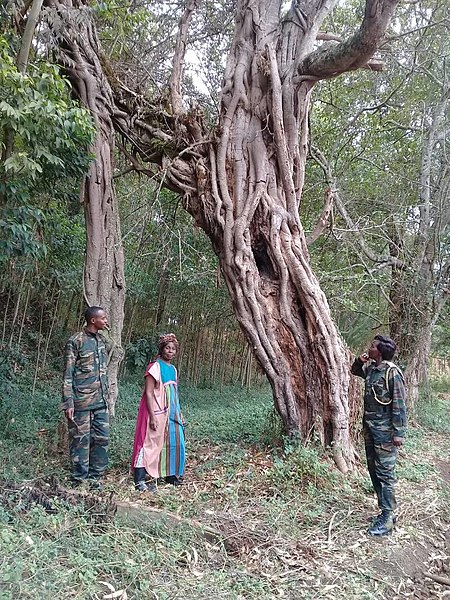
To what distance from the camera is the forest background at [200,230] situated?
612 cm

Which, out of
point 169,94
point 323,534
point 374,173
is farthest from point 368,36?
point 374,173

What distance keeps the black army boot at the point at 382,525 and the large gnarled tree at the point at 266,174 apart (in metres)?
0.97

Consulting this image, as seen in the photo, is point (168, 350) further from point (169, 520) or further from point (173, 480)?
point (169, 520)

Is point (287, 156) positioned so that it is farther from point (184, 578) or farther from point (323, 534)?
point (184, 578)

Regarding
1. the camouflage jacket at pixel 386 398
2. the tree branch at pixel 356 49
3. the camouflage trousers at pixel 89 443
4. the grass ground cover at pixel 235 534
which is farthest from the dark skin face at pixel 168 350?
the tree branch at pixel 356 49

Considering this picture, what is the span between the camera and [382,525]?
396 cm

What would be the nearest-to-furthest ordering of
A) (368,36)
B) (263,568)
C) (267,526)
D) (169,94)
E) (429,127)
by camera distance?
(263,568)
(267,526)
(368,36)
(169,94)
(429,127)

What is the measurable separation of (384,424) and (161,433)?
197 cm

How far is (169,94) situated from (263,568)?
5.44 metres

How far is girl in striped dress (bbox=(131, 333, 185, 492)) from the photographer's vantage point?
463 cm

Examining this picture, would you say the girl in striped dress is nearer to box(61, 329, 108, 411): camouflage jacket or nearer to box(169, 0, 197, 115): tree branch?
box(61, 329, 108, 411): camouflage jacket

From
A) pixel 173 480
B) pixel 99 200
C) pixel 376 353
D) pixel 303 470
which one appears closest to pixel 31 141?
pixel 99 200

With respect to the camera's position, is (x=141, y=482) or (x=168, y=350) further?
(x=168, y=350)

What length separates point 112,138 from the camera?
240 inches
